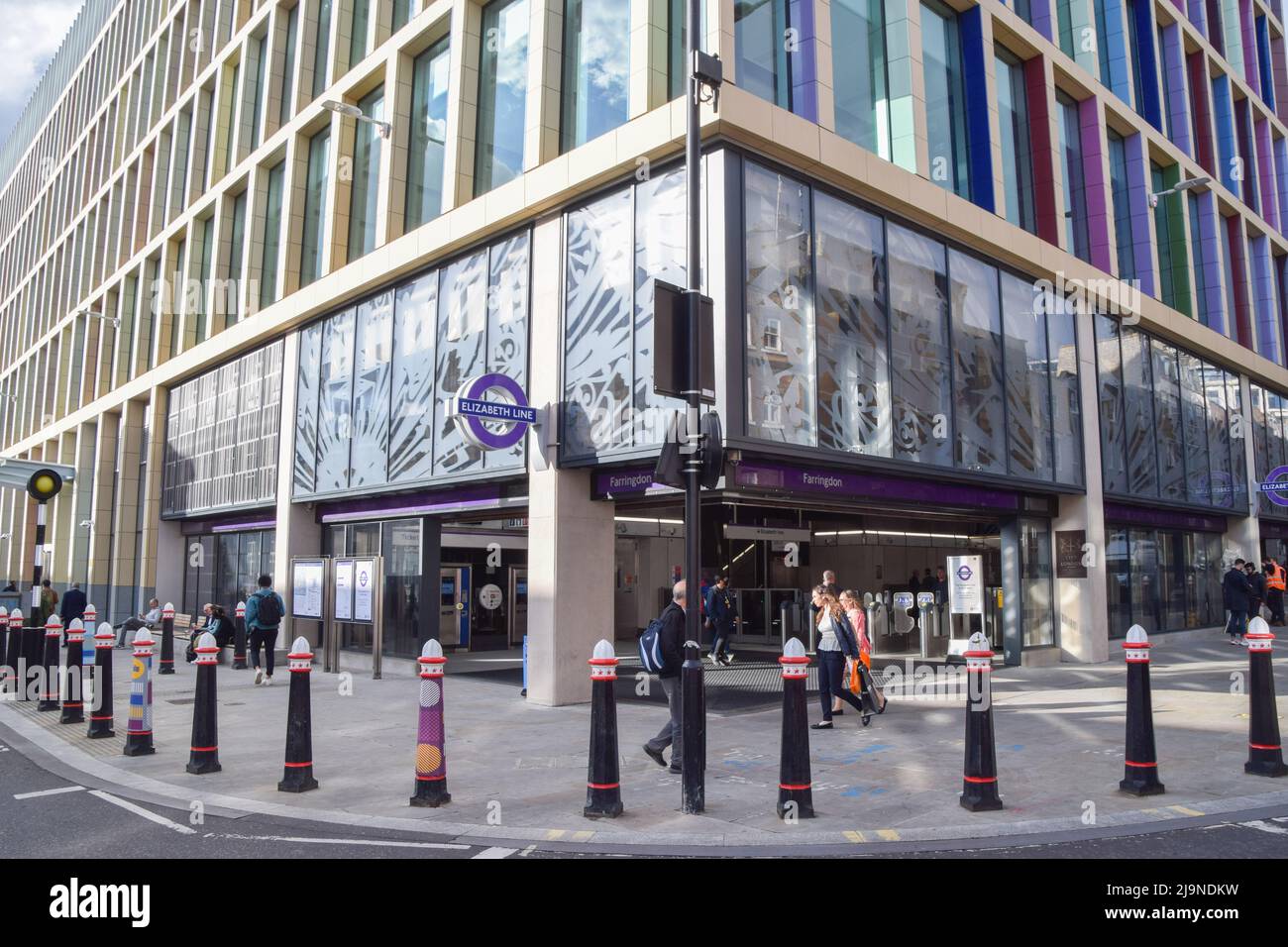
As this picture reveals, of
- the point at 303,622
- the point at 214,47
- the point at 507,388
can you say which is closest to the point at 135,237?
the point at 214,47

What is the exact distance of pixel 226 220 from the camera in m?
26.0

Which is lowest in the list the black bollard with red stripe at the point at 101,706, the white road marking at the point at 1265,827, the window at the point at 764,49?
the white road marking at the point at 1265,827

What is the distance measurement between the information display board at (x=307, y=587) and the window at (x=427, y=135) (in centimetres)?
710

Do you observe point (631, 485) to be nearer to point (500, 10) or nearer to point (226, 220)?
point (500, 10)

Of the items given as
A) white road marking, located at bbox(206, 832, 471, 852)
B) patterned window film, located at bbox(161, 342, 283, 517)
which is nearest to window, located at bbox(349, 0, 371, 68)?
patterned window film, located at bbox(161, 342, 283, 517)

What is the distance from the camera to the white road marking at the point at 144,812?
21.9ft

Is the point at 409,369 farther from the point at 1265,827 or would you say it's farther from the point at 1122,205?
the point at 1122,205

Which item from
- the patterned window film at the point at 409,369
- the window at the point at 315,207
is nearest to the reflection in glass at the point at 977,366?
the patterned window film at the point at 409,369

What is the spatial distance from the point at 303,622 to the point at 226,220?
41.2 feet

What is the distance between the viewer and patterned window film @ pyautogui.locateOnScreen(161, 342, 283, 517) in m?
22.6

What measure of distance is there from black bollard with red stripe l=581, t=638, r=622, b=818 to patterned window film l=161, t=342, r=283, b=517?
1721 cm

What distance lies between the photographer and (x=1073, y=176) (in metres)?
20.4

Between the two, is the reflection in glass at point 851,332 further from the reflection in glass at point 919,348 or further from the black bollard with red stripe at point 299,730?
the black bollard with red stripe at point 299,730

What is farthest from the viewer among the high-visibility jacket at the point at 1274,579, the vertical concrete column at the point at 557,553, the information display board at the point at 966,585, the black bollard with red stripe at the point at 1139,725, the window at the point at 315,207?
the high-visibility jacket at the point at 1274,579
